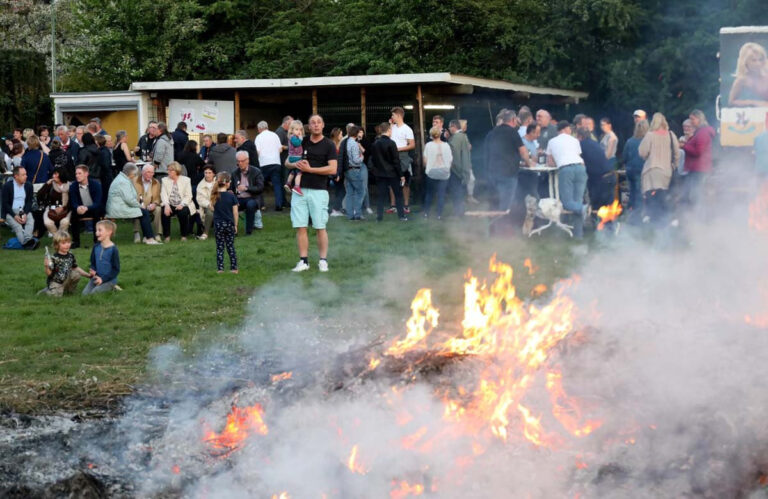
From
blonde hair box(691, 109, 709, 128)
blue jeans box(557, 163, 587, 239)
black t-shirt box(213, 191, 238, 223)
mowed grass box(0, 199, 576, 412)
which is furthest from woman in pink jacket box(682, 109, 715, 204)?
black t-shirt box(213, 191, 238, 223)

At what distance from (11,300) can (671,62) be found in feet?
54.9

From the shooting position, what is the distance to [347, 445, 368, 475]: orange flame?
199 inches

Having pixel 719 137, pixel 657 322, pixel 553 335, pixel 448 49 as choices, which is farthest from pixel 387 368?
pixel 448 49

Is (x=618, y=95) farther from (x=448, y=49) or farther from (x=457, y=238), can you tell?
(x=457, y=238)

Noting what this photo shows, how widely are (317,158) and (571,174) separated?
4477 mm

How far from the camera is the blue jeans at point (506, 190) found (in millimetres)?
14219

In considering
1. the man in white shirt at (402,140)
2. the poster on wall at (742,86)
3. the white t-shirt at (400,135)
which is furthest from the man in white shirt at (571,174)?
the white t-shirt at (400,135)

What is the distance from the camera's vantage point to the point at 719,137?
1591cm

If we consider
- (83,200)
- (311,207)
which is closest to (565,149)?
(311,207)

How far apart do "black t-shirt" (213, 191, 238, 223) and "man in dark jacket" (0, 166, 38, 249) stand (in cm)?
459

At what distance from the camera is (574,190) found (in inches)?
543

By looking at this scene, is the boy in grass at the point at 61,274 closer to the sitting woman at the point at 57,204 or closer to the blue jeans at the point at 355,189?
the sitting woman at the point at 57,204

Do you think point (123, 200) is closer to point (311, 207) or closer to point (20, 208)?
point (20, 208)

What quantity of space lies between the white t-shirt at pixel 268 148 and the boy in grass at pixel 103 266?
7.59 meters
